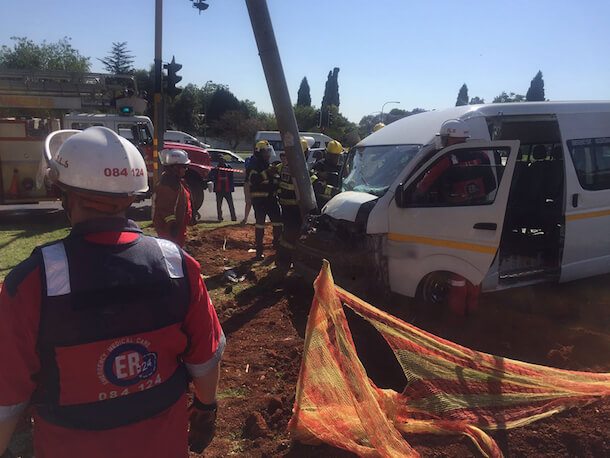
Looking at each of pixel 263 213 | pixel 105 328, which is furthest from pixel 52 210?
pixel 105 328

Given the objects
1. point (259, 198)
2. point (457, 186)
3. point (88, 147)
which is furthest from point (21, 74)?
point (88, 147)

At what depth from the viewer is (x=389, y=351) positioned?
4.35 metres

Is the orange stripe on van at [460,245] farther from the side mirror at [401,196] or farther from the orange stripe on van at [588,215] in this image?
the orange stripe on van at [588,215]

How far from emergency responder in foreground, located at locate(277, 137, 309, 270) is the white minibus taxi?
4.06ft

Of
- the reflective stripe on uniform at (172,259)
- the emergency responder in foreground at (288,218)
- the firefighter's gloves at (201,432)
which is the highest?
the reflective stripe on uniform at (172,259)

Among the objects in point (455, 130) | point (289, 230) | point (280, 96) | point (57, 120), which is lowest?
point (289, 230)

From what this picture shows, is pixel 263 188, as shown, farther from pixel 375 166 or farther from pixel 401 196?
pixel 401 196

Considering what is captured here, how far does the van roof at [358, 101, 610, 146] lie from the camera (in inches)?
199

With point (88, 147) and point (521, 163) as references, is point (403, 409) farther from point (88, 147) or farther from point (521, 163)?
point (521, 163)

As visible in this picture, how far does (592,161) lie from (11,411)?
6210mm

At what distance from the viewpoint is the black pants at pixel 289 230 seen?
23.7ft

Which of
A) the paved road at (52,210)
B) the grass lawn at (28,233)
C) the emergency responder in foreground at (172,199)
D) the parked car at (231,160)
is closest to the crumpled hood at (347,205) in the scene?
the emergency responder in foreground at (172,199)

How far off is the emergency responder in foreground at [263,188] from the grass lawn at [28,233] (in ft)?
9.31

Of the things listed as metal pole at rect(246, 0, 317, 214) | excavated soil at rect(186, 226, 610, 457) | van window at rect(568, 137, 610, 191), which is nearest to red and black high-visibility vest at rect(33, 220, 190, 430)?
excavated soil at rect(186, 226, 610, 457)
